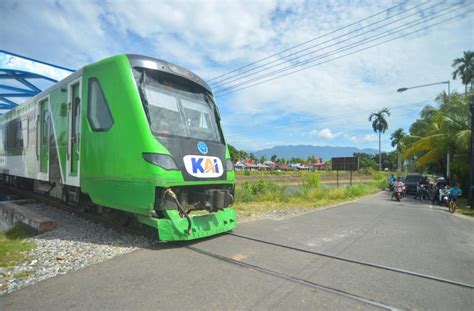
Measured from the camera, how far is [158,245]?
5.54 metres

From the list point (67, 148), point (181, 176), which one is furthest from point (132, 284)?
point (67, 148)

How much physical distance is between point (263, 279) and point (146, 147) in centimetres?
272

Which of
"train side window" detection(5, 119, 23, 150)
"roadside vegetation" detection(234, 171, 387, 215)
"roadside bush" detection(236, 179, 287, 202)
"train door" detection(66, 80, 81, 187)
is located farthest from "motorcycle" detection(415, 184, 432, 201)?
"train side window" detection(5, 119, 23, 150)

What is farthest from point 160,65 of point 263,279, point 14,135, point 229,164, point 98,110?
point 14,135

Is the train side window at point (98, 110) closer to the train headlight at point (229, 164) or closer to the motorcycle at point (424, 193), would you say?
the train headlight at point (229, 164)

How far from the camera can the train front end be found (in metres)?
5.28

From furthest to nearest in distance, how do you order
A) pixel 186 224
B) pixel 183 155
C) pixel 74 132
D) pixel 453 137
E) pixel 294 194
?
pixel 453 137 < pixel 294 194 < pixel 74 132 < pixel 183 155 < pixel 186 224

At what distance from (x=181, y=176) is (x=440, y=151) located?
859 inches

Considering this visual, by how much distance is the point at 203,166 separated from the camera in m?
5.97

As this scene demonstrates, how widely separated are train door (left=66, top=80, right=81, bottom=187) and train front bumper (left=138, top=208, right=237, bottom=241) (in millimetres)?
2138

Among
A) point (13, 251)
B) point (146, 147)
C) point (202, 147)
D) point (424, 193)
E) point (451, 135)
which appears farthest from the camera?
point (424, 193)

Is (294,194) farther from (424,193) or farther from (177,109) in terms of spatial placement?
(177,109)

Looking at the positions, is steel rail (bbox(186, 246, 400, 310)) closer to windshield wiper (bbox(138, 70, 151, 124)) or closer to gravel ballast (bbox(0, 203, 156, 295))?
gravel ballast (bbox(0, 203, 156, 295))

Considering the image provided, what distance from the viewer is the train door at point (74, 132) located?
21.7 feet
